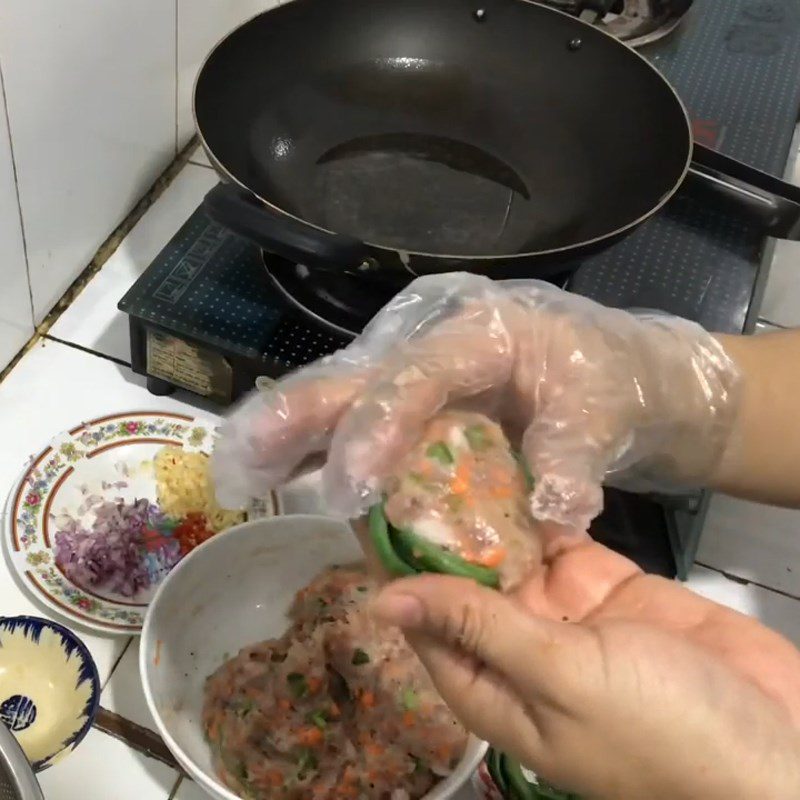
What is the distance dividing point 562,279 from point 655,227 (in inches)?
6.5

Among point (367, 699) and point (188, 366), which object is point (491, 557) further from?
point (188, 366)

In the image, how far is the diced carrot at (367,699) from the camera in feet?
2.24

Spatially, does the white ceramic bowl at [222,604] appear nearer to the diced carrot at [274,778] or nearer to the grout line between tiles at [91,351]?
the diced carrot at [274,778]

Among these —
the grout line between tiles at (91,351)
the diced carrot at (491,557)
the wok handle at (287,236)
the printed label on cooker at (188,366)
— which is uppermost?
the wok handle at (287,236)

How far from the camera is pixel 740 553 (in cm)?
85

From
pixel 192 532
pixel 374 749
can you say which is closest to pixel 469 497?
pixel 374 749

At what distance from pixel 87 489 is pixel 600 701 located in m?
0.50

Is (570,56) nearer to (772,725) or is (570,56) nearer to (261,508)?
(261,508)

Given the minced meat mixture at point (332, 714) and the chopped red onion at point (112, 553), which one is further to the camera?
the chopped red onion at point (112, 553)

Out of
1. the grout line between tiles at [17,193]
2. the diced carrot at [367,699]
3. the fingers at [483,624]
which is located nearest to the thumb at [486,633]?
the fingers at [483,624]

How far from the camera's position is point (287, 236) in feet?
2.21

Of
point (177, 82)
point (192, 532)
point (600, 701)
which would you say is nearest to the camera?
point (600, 701)

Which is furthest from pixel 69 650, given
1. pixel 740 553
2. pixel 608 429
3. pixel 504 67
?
pixel 504 67

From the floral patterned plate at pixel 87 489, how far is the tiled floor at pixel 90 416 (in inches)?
0.9
